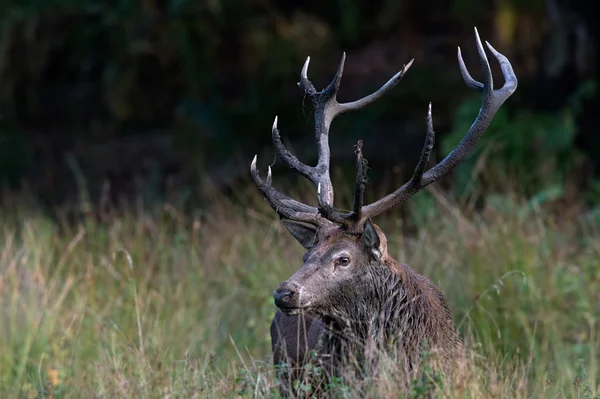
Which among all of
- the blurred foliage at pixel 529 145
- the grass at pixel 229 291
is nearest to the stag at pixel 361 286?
the grass at pixel 229 291

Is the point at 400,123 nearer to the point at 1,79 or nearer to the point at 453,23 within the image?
the point at 453,23

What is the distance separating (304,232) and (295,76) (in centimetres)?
705

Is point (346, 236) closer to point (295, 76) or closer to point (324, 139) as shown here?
point (324, 139)

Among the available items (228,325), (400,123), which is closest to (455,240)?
(228,325)

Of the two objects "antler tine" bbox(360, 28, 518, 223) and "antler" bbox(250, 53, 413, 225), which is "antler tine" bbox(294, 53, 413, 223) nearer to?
"antler" bbox(250, 53, 413, 225)

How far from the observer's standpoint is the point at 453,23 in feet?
43.9

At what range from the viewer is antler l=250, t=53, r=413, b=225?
212 inches

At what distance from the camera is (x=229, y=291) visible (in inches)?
305

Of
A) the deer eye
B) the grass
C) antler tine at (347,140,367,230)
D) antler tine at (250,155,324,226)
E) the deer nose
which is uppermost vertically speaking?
antler tine at (347,140,367,230)


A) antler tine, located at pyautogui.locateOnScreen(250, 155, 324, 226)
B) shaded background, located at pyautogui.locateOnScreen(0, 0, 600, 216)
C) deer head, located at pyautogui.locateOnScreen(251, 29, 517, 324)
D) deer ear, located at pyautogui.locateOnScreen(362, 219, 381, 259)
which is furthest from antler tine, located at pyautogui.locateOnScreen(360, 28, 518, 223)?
shaded background, located at pyautogui.locateOnScreen(0, 0, 600, 216)

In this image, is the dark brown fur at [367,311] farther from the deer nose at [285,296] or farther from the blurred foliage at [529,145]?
the blurred foliage at [529,145]

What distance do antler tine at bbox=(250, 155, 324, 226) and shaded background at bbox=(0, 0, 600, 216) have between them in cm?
440

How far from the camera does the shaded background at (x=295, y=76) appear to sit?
1079cm

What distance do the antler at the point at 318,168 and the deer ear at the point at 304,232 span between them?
47mm
